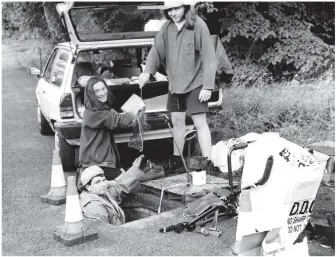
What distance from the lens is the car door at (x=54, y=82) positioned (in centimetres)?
729

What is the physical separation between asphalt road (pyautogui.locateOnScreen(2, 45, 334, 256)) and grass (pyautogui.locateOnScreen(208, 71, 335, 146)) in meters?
2.64

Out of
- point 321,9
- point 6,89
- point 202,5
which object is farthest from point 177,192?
point 6,89

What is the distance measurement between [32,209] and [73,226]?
1.16 metres

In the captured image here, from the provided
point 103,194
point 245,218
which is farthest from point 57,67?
point 245,218

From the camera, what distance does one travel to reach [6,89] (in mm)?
16172

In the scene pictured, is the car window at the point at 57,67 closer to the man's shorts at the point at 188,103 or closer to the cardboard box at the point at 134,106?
the cardboard box at the point at 134,106

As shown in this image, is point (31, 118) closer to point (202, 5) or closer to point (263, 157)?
point (202, 5)

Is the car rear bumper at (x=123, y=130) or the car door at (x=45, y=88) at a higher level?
the car door at (x=45, y=88)

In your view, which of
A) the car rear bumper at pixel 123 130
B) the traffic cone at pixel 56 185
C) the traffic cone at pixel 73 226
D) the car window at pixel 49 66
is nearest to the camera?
the traffic cone at pixel 73 226

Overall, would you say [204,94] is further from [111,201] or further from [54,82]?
[54,82]

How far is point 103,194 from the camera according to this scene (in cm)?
567

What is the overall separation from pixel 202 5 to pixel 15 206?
623 centimetres

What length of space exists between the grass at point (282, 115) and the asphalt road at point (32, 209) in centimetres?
264

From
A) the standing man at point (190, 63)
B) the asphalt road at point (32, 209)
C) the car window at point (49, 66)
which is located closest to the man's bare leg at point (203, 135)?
the standing man at point (190, 63)
